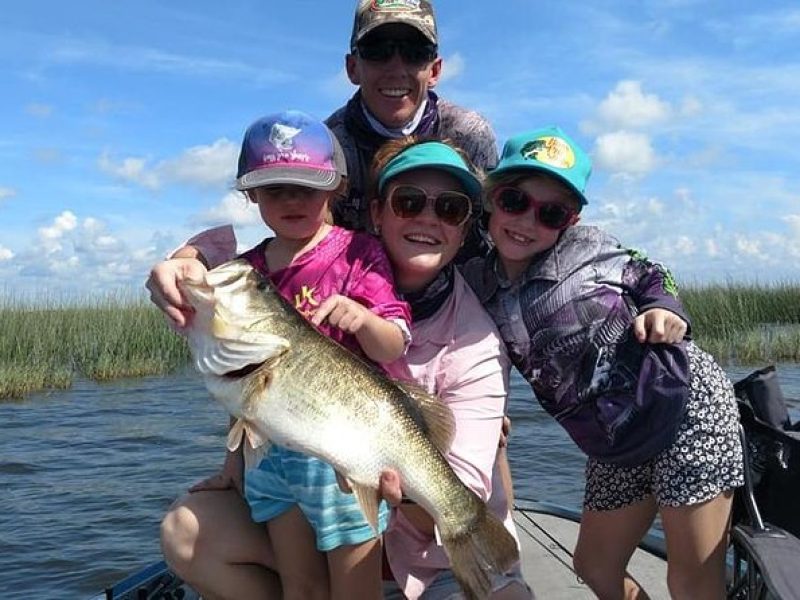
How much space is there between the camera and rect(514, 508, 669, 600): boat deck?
4.51m

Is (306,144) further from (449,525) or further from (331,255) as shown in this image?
(449,525)

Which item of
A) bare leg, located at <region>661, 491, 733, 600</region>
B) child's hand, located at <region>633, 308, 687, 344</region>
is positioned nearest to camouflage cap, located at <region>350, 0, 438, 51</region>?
child's hand, located at <region>633, 308, 687, 344</region>

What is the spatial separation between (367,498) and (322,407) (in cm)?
39

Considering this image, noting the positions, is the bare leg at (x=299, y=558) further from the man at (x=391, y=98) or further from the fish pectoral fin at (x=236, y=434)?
the man at (x=391, y=98)

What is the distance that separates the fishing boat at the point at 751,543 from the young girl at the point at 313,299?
1419 mm

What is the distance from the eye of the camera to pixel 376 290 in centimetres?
315

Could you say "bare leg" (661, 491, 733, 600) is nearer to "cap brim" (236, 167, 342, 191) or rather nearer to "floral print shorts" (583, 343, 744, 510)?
"floral print shorts" (583, 343, 744, 510)

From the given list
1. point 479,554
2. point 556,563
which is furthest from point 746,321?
point 479,554

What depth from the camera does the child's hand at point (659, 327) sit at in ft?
10.7

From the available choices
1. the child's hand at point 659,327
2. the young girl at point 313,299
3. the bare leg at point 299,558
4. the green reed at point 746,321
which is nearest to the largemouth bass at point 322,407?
the young girl at point 313,299

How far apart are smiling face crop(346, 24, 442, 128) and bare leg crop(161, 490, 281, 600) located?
6.52 feet

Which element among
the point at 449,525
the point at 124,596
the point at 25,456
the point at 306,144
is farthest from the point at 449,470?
the point at 25,456

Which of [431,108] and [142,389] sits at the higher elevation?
[431,108]

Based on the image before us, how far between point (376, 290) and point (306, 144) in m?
0.64
